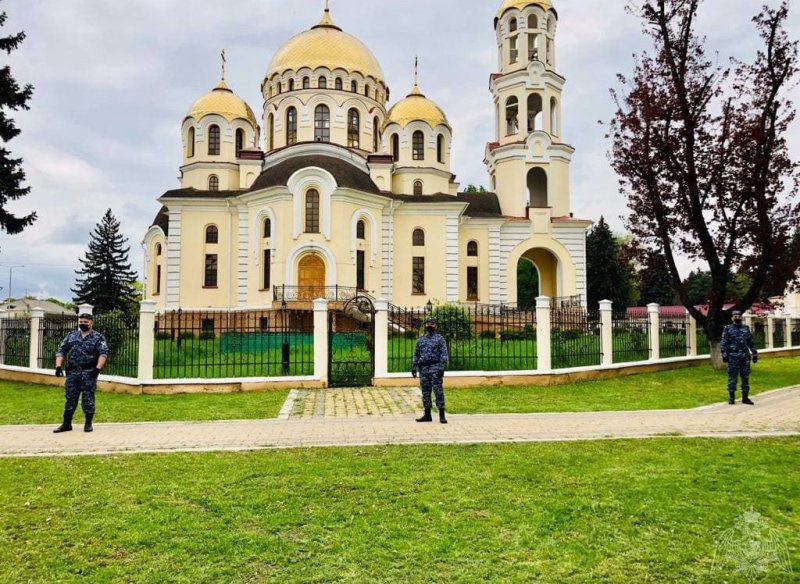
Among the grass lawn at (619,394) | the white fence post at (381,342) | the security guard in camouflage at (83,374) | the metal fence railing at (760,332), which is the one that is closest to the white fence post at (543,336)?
the grass lawn at (619,394)

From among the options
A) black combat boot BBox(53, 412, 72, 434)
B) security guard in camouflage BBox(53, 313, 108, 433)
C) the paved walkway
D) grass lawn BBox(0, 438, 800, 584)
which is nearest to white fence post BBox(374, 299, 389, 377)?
the paved walkway

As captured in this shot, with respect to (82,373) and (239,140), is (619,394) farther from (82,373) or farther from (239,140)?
(239,140)

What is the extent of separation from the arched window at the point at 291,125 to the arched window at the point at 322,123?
117cm

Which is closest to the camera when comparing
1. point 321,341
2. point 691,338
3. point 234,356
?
point 234,356

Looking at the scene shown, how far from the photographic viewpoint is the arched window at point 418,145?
32.2 metres

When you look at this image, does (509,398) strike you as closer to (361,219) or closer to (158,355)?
(158,355)

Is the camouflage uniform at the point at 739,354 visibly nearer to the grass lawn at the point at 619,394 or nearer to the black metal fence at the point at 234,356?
the grass lawn at the point at 619,394

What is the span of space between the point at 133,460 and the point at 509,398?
267 inches

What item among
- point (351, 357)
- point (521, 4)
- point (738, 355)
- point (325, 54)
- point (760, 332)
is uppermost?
point (521, 4)

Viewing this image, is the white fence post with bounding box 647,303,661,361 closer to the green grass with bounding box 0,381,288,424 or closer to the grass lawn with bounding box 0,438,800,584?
the grass lawn with bounding box 0,438,800,584

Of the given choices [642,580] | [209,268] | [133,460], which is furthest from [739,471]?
[209,268]

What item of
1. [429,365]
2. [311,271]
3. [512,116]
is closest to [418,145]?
[512,116]

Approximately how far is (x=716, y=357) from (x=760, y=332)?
259 inches

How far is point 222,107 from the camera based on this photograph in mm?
32094
